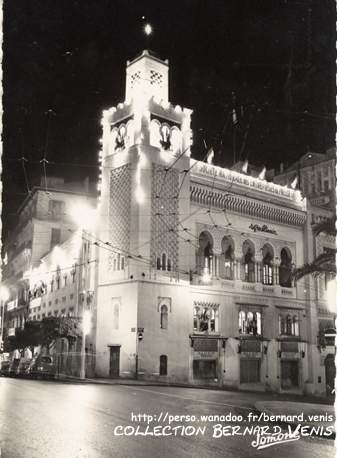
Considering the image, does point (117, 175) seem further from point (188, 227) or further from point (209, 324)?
point (209, 324)

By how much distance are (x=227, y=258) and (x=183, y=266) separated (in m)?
4.69

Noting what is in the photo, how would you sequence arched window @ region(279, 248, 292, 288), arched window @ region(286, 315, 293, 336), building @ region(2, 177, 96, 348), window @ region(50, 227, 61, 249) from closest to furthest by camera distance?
1. arched window @ region(286, 315, 293, 336)
2. arched window @ region(279, 248, 292, 288)
3. building @ region(2, 177, 96, 348)
4. window @ region(50, 227, 61, 249)

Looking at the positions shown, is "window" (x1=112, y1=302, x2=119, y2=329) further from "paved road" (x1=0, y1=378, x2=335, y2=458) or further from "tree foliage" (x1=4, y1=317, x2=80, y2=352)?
"paved road" (x1=0, y1=378, x2=335, y2=458)

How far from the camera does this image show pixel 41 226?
54.9 m

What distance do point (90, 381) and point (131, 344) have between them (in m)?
3.33

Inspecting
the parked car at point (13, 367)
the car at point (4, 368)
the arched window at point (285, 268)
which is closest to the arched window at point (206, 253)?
the arched window at point (285, 268)

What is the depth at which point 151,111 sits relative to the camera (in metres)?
34.0

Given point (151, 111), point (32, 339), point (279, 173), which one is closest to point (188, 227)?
point (151, 111)

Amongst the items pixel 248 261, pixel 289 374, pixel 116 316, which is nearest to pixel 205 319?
pixel 116 316

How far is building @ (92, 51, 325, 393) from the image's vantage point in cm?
3183

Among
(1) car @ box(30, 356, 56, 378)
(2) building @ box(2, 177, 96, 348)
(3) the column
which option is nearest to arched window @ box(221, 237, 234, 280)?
(3) the column

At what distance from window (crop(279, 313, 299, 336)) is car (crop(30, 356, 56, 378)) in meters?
16.9

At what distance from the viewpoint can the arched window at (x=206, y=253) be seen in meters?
35.4

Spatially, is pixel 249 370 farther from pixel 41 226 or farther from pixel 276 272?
pixel 41 226
